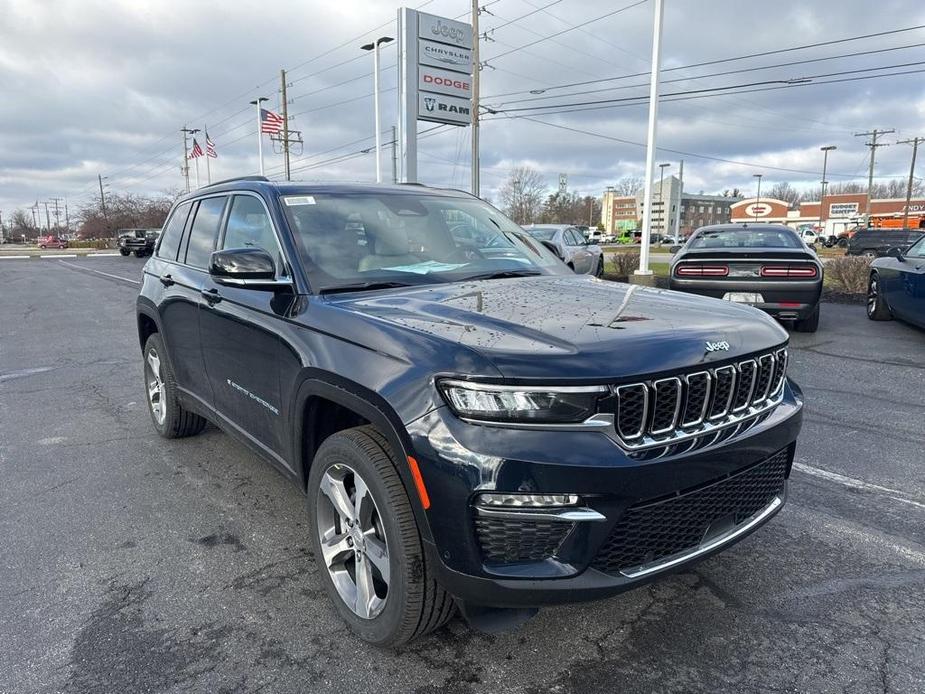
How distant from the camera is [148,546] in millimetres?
3295

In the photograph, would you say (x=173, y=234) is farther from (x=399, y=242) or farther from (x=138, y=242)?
(x=138, y=242)

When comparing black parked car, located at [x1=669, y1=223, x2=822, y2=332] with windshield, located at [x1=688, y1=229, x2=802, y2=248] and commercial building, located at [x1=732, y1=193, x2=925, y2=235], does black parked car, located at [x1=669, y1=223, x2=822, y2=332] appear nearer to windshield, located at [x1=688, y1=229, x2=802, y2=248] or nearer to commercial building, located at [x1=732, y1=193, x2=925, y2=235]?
windshield, located at [x1=688, y1=229, x2=802, y2=248]

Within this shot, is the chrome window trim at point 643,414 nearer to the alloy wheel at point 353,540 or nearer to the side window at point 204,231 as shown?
the alloy wheel at point 353,540

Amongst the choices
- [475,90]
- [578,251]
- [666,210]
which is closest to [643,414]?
[578,251]

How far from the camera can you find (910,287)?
822 cm

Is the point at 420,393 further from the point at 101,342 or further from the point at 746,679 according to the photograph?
the point at 101,342

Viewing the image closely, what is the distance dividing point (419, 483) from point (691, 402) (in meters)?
0.98

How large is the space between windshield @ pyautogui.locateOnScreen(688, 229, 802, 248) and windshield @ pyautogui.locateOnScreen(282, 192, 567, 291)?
6.32 metres

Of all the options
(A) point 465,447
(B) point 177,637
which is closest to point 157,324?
(B) point 177,637

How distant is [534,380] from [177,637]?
1.82 m

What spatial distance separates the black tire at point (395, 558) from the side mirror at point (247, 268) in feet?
3.06

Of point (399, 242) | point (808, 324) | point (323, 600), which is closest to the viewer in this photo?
point (323, 600)

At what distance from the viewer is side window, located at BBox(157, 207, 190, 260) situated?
4.61 meters

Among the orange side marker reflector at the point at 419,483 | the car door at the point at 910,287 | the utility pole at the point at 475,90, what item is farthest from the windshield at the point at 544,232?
the orange side marker reflector at the point at 419,483
